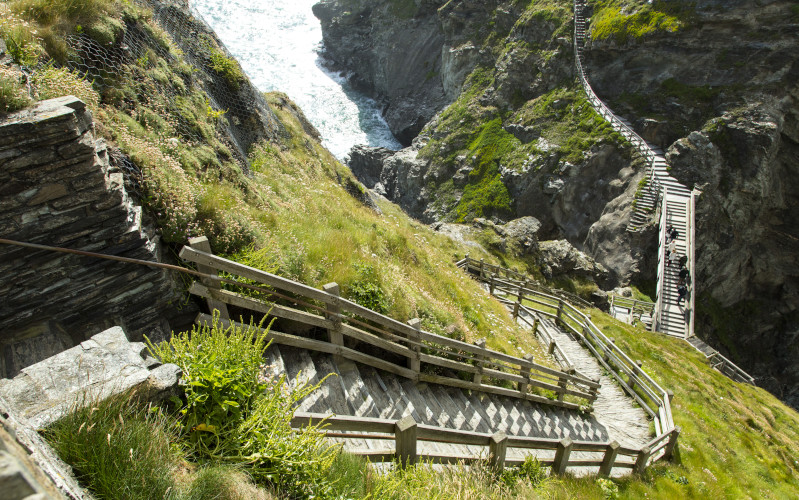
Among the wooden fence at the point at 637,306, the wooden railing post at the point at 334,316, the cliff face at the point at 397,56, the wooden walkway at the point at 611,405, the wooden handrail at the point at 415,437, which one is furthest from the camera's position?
the cliff face at the point at 397,56

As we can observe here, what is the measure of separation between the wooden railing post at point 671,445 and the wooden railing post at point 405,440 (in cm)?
861

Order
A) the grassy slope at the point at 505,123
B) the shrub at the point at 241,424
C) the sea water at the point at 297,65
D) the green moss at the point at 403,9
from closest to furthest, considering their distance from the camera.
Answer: the shrub at the point at 241,424 → the grassy slope at the point at 505,123 → the sea water at the point at 297,65 → the green moss at the point at 403,9

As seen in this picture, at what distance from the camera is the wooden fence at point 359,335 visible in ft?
19.2

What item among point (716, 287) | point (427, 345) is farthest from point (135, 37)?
point (716, 287)

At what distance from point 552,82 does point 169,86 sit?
4836 cm

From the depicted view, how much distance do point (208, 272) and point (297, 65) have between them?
291 feet

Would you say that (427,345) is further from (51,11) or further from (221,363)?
(51,11)

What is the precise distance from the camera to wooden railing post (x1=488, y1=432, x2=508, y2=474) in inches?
229

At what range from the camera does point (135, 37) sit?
958 centimetres

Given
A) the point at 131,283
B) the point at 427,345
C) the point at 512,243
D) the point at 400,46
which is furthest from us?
the point at 400,46

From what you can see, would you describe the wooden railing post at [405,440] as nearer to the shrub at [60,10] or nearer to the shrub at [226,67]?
the shrub at [60,10]

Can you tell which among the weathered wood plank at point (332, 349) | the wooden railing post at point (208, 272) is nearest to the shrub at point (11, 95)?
the wooden railing post at point (208, 272)

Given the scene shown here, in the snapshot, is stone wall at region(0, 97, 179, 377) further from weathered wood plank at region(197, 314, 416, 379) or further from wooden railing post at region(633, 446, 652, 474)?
wooden railing post at region(633, 446, 652, 474)

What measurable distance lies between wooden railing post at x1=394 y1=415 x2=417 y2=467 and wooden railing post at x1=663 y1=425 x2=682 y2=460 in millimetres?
8612
